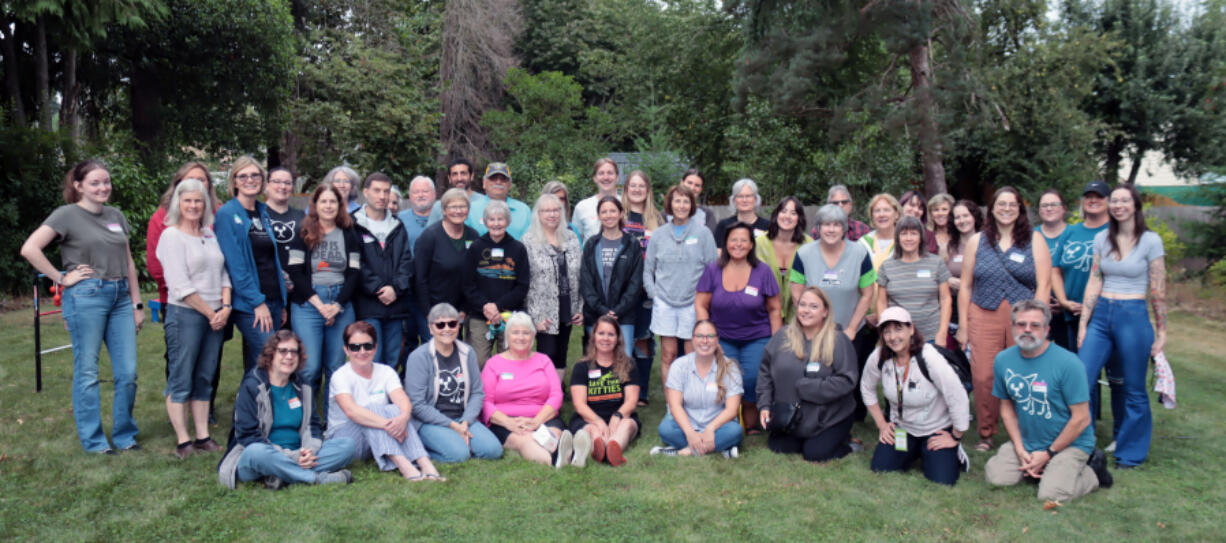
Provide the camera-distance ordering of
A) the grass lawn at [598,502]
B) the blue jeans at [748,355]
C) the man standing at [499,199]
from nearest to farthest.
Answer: the grass lawn at [598,502]
the blue jeans at [748,355]
the man standing at [499,199]

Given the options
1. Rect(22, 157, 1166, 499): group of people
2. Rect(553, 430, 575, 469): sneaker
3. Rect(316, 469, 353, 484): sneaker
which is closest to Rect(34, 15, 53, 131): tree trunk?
Rect(22, 157, 1166, 499): group of people

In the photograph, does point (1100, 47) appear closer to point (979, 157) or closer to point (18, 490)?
point (979, 157)

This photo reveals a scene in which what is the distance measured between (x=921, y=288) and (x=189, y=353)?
4458mm

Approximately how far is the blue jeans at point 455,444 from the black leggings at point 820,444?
5.71 feet

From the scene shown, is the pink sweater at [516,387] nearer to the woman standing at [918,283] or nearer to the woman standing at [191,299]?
the woman standing at [191,299]

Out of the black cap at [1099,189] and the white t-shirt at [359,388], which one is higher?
the black cap at [1099,189]

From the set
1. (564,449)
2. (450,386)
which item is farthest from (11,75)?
(564,449)

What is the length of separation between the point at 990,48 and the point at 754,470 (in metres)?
16.5

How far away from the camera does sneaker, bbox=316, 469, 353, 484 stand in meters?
4.24

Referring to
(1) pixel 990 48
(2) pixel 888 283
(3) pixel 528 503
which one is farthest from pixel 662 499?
(1) pixel 990 48

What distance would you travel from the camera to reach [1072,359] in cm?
419

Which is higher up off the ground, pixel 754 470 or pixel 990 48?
pixel 990 48

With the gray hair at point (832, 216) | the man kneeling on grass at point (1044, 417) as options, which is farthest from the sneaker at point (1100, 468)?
the gray hair at point (832, 216)

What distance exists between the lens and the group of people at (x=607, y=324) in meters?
4.38
